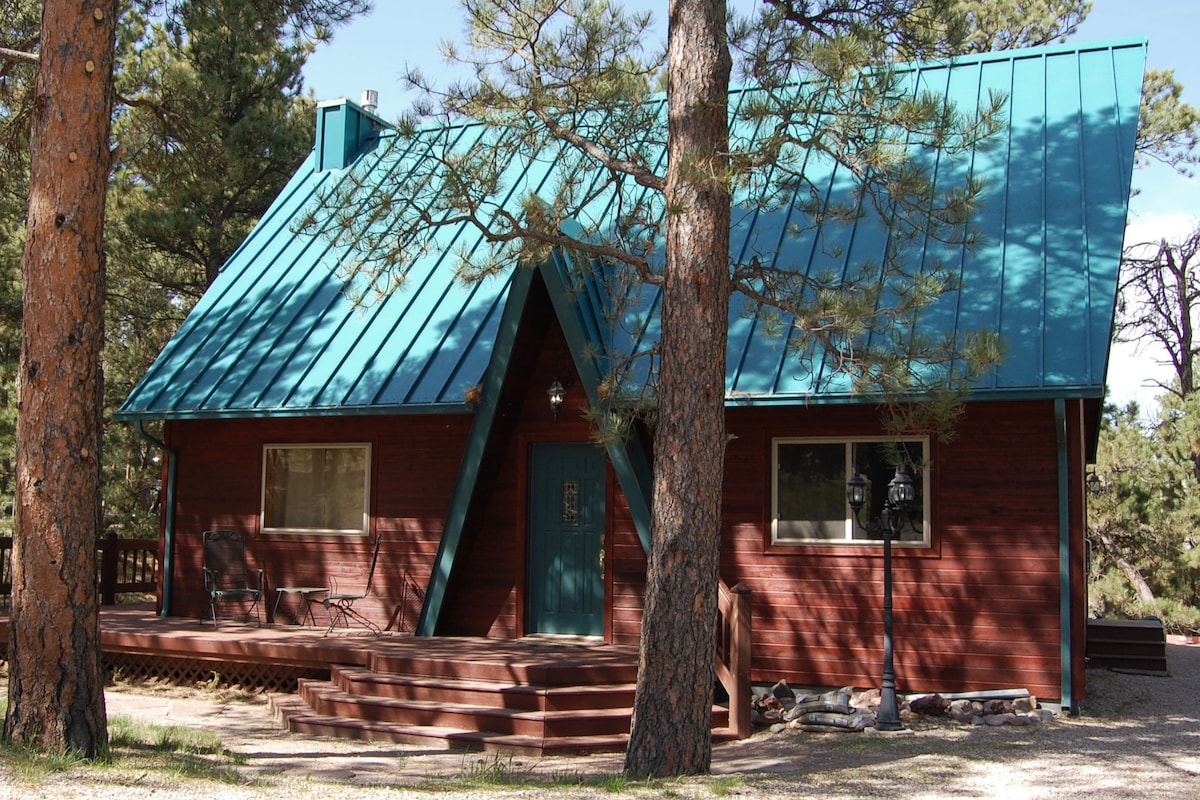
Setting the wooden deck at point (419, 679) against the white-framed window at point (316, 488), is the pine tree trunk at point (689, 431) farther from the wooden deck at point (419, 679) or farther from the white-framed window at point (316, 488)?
the white-framed window at point (316, 488)

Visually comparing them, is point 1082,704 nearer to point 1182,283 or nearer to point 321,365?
point 321,365

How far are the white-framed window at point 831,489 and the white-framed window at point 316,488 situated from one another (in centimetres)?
426

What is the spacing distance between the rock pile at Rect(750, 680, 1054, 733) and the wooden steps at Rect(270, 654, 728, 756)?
665 mm

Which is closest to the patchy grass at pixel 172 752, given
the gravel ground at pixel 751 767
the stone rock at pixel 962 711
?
the gravel ground at pixel 751 767

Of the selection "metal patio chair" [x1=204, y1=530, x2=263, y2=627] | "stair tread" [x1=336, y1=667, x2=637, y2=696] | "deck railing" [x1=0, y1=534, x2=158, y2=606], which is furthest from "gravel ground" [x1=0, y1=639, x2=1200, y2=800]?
"deck railing" [x1=0, y1=534, x2=158, y2=606]

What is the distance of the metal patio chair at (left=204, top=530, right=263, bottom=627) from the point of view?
39.7 ft

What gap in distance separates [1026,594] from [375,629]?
20.2 feet

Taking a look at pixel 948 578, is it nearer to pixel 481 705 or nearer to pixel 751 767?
pixel 751 767

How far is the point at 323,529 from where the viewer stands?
39.9 feet

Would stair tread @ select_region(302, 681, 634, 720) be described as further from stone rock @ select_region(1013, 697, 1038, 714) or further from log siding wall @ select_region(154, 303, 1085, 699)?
stone rock @ select_region(1013, 697, 1038, 714)

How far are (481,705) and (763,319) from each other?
374 centimetres

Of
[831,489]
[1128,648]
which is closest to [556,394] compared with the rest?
[831,489]

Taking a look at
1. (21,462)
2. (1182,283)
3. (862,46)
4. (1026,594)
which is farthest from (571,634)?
(1182,283)

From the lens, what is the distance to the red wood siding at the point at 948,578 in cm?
946
